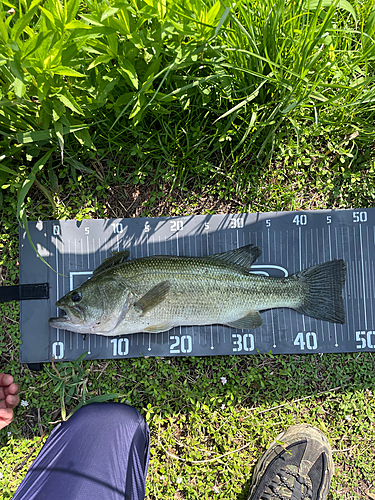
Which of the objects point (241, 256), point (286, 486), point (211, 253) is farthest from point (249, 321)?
point (286, 486)

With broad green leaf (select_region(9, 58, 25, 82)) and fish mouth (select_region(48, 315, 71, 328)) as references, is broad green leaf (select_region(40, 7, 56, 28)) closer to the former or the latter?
broad green leaf (select_region(9, 58, 25, 82))

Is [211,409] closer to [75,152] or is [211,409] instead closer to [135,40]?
[75,152]

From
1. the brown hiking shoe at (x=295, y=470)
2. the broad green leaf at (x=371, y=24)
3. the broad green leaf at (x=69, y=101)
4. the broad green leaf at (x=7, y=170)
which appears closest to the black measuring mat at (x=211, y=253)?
the broad green leaf at (x=7, y=170)

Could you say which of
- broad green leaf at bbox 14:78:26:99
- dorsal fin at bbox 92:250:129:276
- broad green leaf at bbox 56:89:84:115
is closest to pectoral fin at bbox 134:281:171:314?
dorsal fin at bbox 92:250:129:276

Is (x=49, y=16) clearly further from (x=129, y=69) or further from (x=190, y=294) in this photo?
(x=190, y=294)

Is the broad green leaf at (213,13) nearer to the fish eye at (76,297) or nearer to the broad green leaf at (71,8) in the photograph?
the broad green leaf at (71,8)
